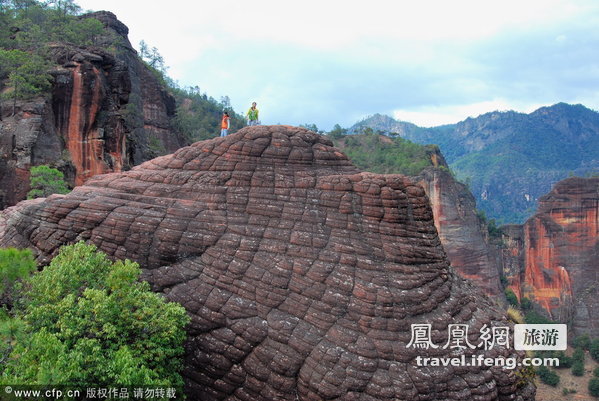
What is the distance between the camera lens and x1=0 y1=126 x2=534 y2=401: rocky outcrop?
8555 mm

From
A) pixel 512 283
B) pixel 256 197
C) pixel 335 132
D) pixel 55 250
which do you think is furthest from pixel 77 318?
pixel 335 132

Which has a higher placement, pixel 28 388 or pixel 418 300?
pixel 418 300

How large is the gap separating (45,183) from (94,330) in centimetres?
1748

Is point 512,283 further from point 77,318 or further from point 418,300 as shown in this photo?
point 77,318

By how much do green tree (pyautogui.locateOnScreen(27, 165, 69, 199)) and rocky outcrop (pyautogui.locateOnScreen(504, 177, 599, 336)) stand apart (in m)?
56.6

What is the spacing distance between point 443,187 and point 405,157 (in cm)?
1495

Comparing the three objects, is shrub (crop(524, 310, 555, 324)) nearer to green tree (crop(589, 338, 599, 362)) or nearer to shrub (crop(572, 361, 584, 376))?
green tree (crop(589, 338, 599, 362))

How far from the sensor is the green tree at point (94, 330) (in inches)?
260

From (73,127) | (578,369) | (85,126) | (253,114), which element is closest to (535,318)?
(578,369)

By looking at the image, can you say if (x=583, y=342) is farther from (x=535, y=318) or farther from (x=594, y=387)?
(x=594, y=387)

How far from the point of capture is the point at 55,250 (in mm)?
10656

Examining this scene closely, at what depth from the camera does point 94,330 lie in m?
7.27

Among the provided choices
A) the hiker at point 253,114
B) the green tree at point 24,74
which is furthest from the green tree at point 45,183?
the hiker at point 253,114

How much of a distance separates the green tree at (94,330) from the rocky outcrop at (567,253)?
58.5 m
